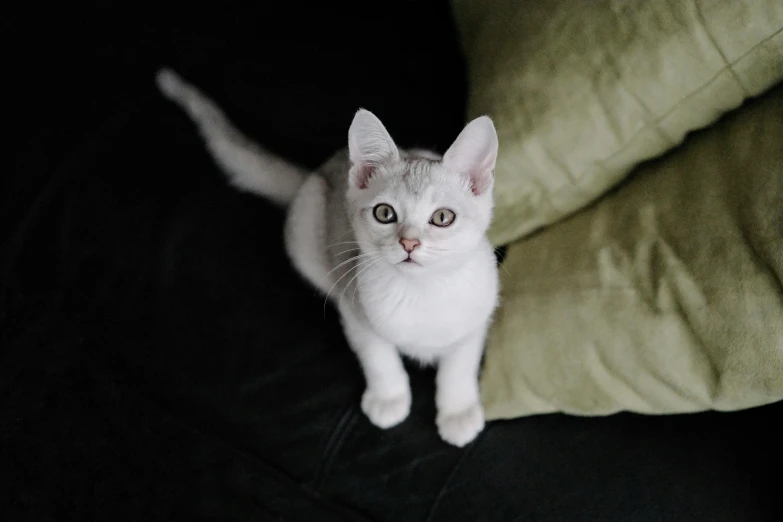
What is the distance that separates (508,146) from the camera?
902 millimetres

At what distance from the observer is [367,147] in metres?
0.85

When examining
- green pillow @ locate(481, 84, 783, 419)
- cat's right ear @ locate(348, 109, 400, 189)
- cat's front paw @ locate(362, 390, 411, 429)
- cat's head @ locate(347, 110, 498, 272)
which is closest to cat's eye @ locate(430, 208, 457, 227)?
cat's head @ locate(347, 110, 498, 272)

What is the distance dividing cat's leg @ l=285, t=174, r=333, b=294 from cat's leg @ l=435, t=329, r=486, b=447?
10.8 inches

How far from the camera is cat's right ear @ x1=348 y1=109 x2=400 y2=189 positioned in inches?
31.6

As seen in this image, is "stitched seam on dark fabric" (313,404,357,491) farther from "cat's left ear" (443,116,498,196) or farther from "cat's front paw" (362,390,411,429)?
"cat's left ear" (443,116,498,196)

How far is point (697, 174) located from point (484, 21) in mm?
475

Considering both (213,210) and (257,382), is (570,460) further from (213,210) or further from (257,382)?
(213,210)

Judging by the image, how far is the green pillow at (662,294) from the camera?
711 mm

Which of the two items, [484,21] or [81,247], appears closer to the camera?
[484,21]

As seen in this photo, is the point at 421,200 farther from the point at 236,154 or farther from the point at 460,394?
the point at 236,154

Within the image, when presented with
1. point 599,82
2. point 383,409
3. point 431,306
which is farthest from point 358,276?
point 599,82

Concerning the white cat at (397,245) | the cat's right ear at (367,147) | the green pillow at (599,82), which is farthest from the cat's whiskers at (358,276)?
the green pillow at (599,82)

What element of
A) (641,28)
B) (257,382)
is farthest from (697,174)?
(257,382)

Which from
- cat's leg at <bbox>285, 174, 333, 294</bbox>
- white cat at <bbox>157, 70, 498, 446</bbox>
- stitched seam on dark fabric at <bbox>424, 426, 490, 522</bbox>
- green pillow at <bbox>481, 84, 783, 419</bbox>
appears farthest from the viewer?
cat's leg at <bbox>285, 174, 333, 294</bbox>
